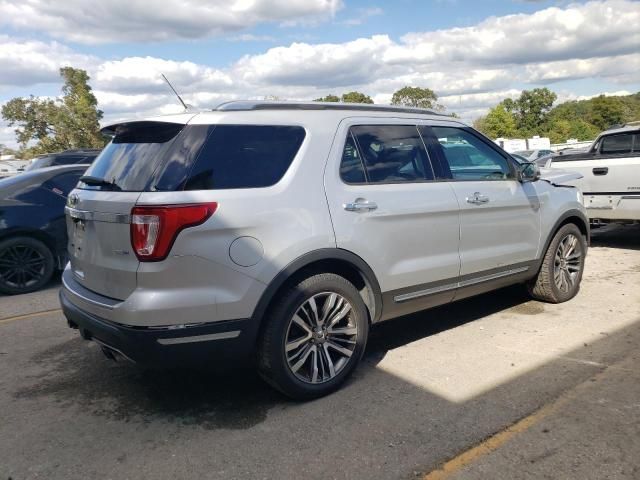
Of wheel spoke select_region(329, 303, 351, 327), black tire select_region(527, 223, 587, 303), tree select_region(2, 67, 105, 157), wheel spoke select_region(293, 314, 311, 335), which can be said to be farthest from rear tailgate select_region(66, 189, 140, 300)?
tree select_region(2, 67, 105, 157)

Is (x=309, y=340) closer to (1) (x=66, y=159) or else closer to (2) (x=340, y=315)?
(2) (x=340, y=315)

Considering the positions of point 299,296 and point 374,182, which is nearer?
point 299,296

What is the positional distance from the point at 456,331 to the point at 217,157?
9.05 ft

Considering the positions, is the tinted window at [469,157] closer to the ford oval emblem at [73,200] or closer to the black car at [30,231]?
the ford oval emblem at [73,200]

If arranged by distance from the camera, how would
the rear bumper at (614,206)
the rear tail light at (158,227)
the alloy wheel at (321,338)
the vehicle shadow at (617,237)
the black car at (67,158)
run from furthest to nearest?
the black car at (67,158)
the vehicle shadow at (617,237)
the rear bumper at (614,206)
the alloy wheel at (321,338)
the rear tail light at (158,227)

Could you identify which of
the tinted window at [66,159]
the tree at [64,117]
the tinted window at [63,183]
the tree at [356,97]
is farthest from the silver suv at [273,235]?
the tree at [356,97]

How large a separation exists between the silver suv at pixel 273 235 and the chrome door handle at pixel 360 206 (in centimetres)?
1

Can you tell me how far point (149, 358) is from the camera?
3162 mm

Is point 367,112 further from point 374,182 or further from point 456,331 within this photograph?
point 456,331

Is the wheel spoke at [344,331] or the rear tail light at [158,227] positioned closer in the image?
the rear tail light at [158,227]

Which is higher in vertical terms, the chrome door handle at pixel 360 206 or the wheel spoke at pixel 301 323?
the chrome door handle at pixel 360 206

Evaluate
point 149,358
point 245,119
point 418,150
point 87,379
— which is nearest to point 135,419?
point 149,358

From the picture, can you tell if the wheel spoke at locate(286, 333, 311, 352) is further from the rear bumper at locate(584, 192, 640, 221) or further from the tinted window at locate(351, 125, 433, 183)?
the rear bumper at locate(584, 192, 640, 221)

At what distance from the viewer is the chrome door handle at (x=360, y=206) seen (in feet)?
12.2
